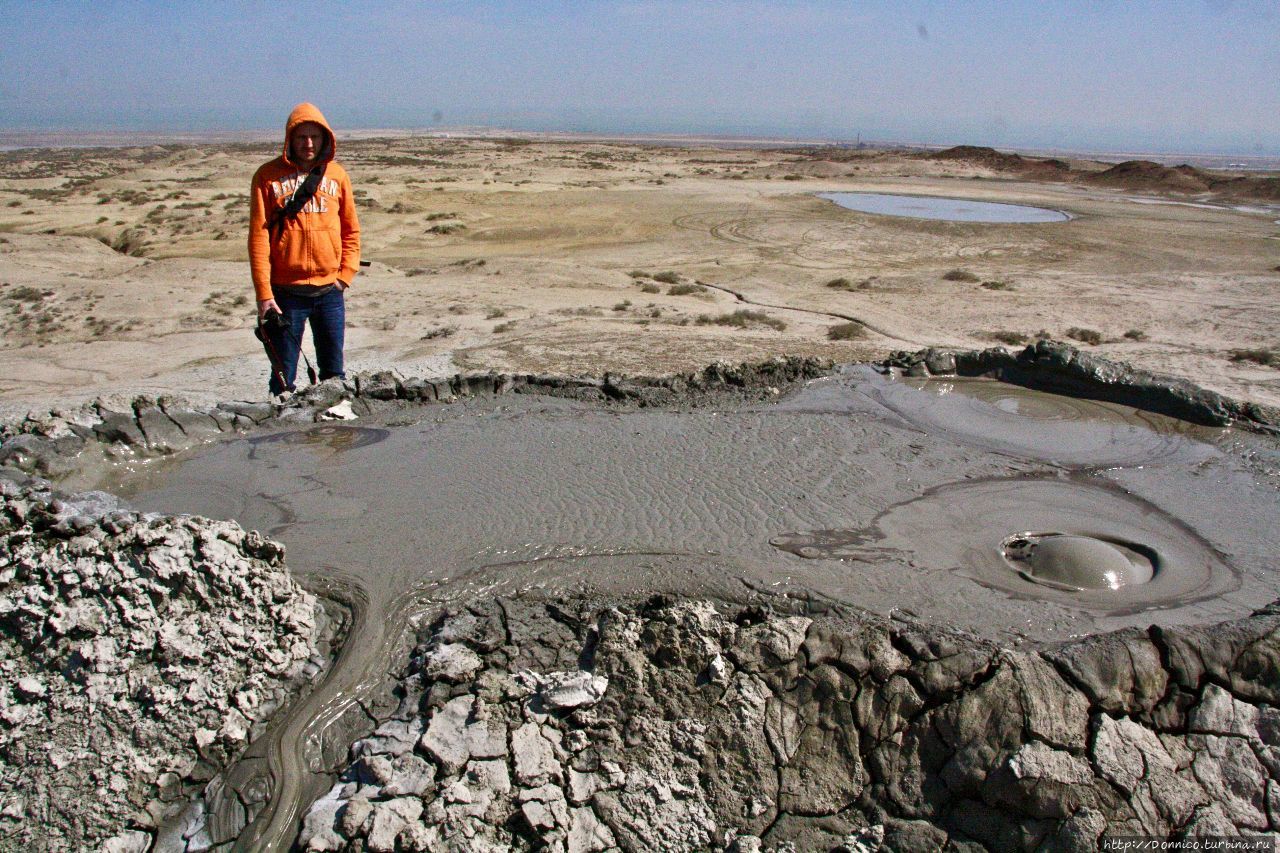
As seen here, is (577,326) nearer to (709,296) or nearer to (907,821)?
(709,296)

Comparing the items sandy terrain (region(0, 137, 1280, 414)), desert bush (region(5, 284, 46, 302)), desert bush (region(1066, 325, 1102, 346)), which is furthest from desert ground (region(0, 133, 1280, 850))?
desert bush (region(5, 284, 46, 302))

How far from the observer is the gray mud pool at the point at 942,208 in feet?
73.0

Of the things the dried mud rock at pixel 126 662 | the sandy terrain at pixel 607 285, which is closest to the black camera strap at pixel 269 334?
the dried mud rock at pixel 126 662

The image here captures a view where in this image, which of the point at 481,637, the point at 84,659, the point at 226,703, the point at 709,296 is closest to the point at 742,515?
the point at 481,637

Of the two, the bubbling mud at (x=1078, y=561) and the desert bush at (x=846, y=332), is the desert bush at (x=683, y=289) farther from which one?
the bubbling mud at (x=1078, y=561)

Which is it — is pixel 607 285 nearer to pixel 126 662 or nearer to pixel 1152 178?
pixel 126 662

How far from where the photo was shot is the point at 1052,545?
4.27 m

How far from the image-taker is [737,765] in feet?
9.66

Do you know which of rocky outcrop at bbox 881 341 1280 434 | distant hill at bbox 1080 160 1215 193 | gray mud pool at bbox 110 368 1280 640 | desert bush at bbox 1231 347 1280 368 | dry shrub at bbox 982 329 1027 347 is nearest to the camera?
gray mud pool at bbox 110 368 1280 640

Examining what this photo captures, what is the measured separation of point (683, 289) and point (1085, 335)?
17.7 ft

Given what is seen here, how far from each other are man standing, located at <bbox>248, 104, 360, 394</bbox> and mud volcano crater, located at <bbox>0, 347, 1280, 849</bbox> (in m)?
0.59

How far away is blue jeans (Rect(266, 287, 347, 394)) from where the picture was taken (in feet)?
17.3

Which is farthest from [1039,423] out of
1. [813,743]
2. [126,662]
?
[126,662]

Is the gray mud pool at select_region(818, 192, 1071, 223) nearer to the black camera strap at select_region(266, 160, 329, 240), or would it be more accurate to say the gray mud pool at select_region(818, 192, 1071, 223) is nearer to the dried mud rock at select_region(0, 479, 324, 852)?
the black camera strap at select_region(266, 160, 329, 240)
